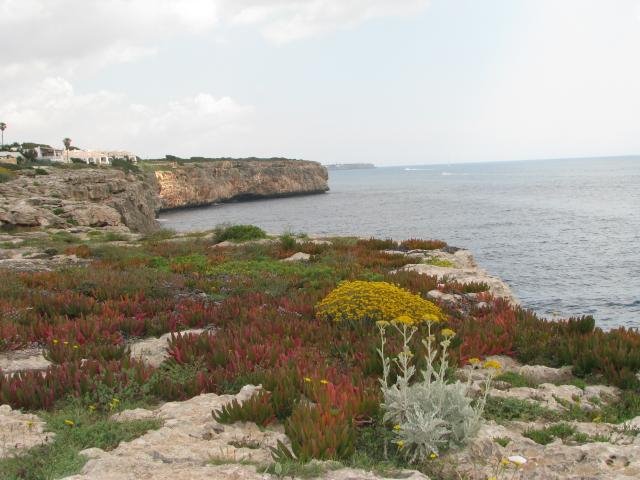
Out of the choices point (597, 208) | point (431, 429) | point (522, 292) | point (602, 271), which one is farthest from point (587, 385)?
point (597, 208)

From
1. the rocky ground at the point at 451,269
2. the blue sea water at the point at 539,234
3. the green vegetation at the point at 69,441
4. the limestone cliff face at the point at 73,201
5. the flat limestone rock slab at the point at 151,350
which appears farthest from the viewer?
the limestone cliff face at the point at 73,201

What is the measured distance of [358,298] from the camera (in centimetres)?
919

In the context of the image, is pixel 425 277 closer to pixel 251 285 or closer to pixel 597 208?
pixel 251 285

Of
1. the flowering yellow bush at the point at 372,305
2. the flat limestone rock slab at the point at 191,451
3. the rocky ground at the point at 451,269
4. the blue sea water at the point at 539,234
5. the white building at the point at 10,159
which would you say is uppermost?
the white building at the point at 10,159

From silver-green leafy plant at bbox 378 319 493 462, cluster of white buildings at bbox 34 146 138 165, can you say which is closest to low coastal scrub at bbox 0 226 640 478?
silver-green leafy plant at bbox 378 319 493 462

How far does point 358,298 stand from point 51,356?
15.9 ft

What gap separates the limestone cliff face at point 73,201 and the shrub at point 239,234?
13.2 metres

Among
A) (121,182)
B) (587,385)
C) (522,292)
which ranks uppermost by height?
(121,182)

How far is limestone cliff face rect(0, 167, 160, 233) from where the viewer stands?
31.5 meters

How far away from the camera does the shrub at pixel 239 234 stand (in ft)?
78.1

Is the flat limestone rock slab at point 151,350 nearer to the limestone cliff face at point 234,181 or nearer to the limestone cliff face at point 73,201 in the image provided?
the limestone cliff face at point 73,201

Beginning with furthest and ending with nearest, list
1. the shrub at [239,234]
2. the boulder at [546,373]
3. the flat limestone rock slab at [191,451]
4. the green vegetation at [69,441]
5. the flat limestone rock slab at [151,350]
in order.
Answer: the shrub at [239,234]
the flat limestone rock slab at [151,350]
the boulder at [546,373]
the green vegetation at [69,441]
the flat limestone rock slab at [191,451]

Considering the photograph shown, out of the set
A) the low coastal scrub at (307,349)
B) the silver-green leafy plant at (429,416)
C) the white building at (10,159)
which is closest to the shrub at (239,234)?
the low coastal scrub at (307,349)

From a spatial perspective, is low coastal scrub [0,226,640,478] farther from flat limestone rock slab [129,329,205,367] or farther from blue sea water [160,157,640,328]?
blue sea water [160,157,640,328]
